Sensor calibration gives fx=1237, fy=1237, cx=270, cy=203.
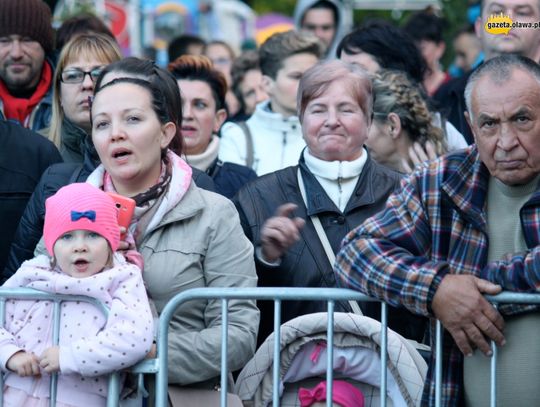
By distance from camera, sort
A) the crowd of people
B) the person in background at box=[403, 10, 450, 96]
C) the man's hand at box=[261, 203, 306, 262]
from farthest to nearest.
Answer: the person in background at box=[403, 10, 450, 96] → the man's hand at box=[261, 203, 306, 262] → the crowd of people

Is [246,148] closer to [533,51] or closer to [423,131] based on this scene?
[423,131]

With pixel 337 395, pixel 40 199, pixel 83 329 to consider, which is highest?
pixel 40 199

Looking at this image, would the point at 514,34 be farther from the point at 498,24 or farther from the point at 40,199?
the point at 40,199

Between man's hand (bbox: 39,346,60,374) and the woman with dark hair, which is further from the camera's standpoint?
the woman with dark hair

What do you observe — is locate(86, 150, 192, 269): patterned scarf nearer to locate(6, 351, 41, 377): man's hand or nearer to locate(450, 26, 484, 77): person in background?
locate(6, 351, 41, 377): man's hand

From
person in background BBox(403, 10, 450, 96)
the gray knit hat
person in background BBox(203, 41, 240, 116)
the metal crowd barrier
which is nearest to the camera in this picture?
the metal crowd barrier

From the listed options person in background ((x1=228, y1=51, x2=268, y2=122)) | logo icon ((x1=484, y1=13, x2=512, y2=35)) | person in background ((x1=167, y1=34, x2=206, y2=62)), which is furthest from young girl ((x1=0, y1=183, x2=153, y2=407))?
person in background ((x1=167, y1=34, x2=206, y2=62))

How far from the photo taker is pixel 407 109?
23.3 ft

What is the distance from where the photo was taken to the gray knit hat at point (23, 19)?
7.43 meters

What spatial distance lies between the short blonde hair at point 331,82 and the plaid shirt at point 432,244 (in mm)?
1454

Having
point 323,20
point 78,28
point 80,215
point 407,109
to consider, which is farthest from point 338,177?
point 323,20

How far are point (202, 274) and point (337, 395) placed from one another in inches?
30.0

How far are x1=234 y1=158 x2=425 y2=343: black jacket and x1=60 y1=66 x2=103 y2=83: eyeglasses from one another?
1.36 m

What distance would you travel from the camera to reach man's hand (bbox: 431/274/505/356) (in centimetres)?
461
